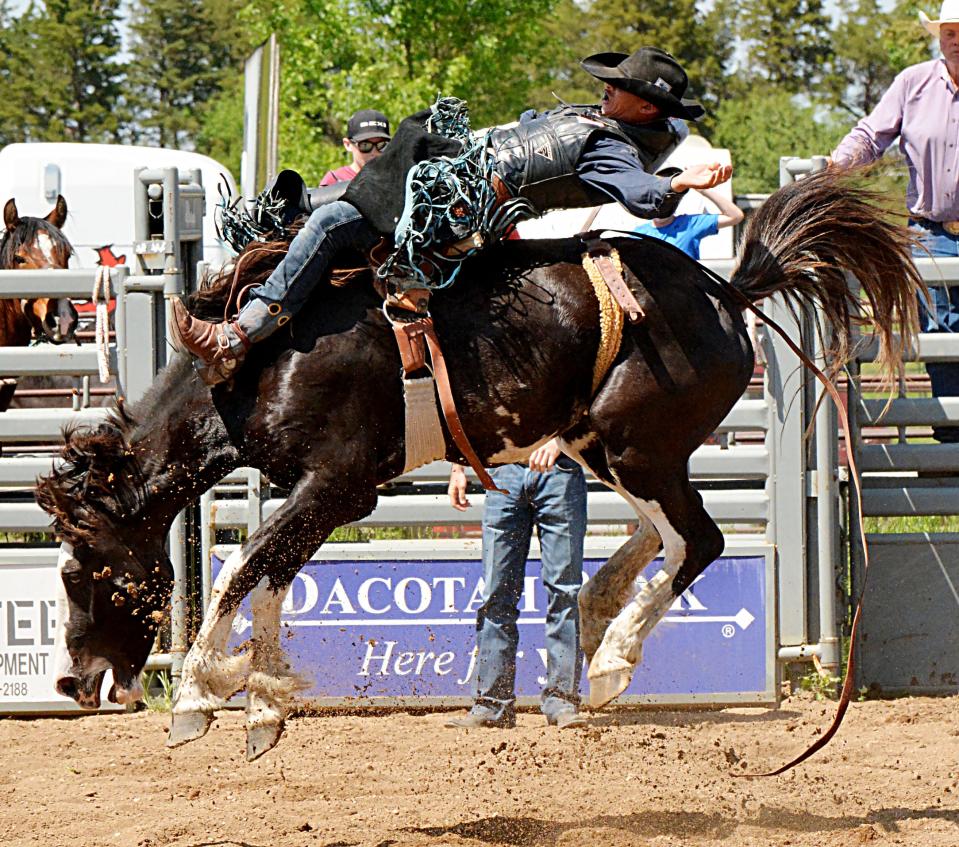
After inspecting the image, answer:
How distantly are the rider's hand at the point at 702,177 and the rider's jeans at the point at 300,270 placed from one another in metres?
1.05

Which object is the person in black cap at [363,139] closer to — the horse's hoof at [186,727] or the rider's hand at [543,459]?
the rider's hand at [543,459]

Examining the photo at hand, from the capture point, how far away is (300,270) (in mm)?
4527

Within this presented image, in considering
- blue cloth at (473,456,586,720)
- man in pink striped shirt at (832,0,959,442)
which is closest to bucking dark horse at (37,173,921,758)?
blue cloth at (473,456,586,720)

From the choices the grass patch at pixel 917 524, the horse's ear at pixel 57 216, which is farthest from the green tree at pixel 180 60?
the grass patch at pixel 917 524

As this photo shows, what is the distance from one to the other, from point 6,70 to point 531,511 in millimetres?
49729

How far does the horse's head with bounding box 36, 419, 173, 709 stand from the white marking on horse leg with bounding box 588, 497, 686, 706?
151 centimetres

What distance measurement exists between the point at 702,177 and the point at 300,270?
51.8 inches

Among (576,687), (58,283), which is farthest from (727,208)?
(58,283)

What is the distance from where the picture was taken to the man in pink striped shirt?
21.7ft

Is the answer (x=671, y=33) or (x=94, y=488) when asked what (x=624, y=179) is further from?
(x=671, y=33)

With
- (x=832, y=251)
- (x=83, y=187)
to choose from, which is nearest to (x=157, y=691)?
(x=832, y=251)

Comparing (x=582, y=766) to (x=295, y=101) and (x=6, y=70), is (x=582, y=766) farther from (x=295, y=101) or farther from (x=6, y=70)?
(x=6, y=70)

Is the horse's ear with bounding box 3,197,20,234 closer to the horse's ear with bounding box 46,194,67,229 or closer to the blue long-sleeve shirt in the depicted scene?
the horse's ear with bounding box 46,194,67,229

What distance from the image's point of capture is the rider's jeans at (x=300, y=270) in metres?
4.51
